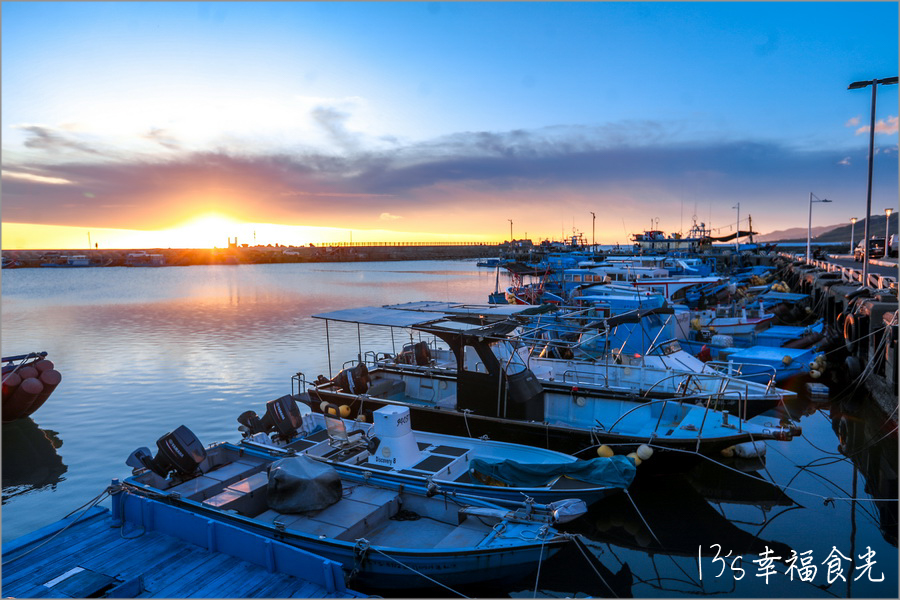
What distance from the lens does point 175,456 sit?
33.6 ft

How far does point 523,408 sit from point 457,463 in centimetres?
321

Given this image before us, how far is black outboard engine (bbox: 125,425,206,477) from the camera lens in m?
10.2

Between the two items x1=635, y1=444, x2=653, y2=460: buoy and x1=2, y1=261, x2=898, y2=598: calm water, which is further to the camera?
x1=635, y1=444, x2=653, y2=460: buoy

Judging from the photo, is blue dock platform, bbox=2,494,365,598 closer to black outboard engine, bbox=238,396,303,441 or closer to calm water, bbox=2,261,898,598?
black outboard engine, bbox=238,396,303,441

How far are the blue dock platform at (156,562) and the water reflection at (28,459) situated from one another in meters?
6.58

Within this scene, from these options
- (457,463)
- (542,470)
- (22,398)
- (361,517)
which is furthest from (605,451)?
(22,398)

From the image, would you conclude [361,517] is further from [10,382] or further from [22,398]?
[10,382]

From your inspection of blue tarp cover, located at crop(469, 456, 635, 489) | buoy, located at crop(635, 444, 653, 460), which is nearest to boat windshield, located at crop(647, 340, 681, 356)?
buoy, located at crop(635, 444, 653, 460)

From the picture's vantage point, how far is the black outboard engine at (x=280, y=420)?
491 inches

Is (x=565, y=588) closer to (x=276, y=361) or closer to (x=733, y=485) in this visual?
(x=733, y=485)

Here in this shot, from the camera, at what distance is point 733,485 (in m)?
13.1

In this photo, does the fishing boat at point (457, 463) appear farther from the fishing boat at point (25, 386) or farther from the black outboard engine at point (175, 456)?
the fishing boat at point (25, 386)

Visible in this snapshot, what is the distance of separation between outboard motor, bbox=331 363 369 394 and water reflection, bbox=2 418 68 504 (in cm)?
816

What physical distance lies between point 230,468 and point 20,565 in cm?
361
